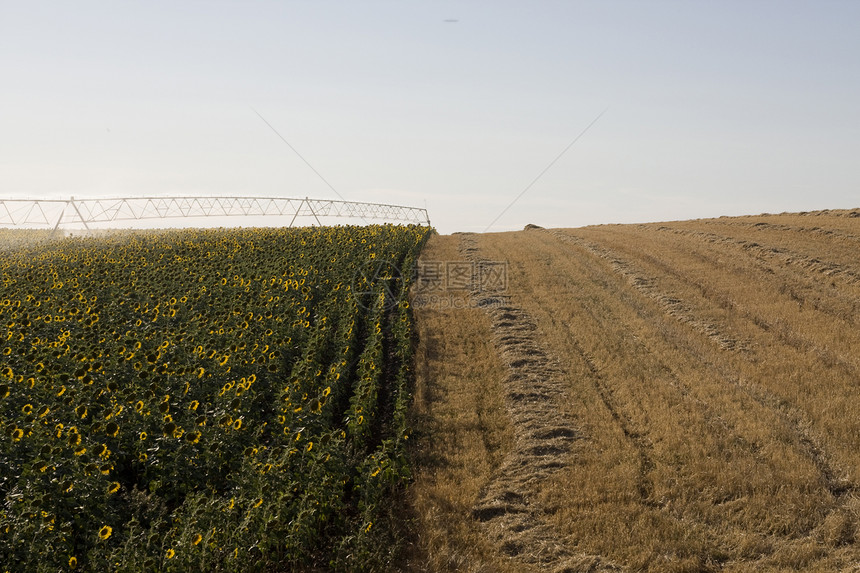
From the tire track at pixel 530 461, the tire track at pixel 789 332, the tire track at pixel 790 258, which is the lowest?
the tire track at pixel 530 461

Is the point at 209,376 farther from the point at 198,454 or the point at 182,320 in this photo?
the point at 182,320

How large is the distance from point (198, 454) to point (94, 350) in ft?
15.0

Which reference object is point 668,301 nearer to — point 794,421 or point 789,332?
point 789,332

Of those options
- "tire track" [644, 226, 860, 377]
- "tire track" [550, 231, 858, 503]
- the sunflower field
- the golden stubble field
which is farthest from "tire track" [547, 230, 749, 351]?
the sunflower field

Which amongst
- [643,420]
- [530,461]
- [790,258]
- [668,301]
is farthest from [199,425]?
[790,258]

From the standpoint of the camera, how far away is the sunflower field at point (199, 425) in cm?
713

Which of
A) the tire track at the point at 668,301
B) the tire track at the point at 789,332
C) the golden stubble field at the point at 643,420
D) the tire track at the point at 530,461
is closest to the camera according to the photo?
the tire track at the point at 530,461

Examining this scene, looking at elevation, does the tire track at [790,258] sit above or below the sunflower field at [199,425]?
above

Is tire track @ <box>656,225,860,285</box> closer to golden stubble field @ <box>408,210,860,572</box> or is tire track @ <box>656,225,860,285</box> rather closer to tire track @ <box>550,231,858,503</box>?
golden stubble field @ <box>408,210,860,572</box>

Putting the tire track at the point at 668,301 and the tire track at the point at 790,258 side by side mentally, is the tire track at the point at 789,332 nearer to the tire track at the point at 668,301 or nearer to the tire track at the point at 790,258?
the tire track at the point at 668,301

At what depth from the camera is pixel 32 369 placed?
1098 cm

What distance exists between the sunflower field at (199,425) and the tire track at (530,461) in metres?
1.59

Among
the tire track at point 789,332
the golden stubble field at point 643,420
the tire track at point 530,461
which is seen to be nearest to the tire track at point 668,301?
the golden stubble field at point 643,420

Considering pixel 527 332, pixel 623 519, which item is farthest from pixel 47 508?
pixel 527 332
